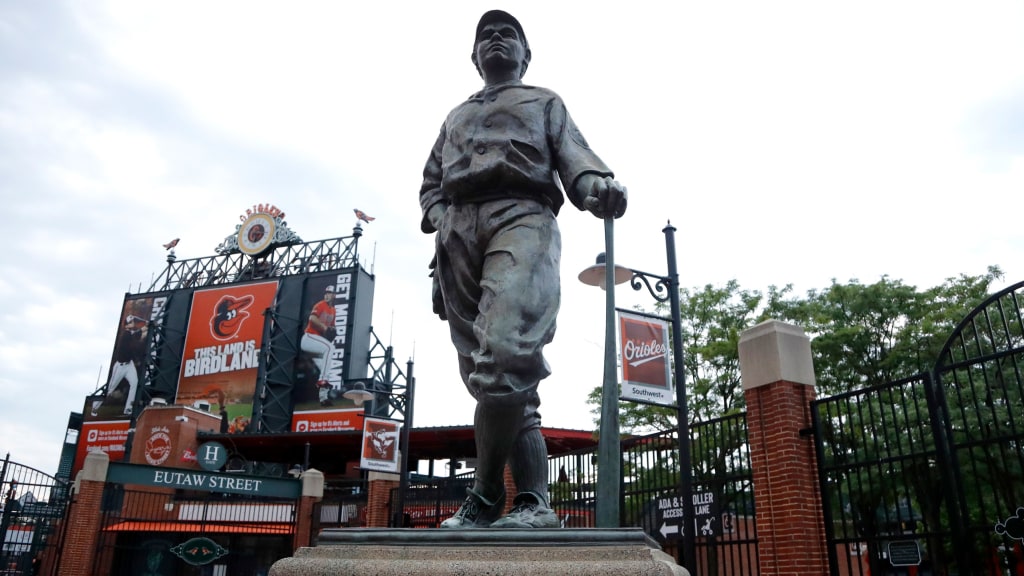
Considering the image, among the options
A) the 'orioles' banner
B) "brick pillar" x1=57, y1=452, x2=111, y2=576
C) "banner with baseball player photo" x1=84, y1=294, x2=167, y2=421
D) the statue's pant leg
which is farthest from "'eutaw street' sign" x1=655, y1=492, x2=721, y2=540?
"banner with baseball player photo" x1=84, y1=294, x2=167, y2=421

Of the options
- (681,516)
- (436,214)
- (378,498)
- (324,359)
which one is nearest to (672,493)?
(681,516)

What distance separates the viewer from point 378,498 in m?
21.7

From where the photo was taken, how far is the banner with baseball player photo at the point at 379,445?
1947cm

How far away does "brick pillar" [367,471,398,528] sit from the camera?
70.6 feet

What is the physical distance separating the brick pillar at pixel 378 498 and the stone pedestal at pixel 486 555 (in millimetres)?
19278

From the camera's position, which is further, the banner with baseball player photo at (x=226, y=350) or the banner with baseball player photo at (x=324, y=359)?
the banner with baseball player photo at (x=226, y=350)

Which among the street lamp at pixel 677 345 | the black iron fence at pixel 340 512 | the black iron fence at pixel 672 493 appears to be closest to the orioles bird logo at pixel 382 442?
the black iron fence at pixel 340 512

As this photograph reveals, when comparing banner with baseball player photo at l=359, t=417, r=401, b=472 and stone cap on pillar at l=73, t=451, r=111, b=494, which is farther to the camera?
stone cap on pillar at l=73, t=451, r=111, b=494

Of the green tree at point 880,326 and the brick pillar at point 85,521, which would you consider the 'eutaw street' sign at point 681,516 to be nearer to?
the green tree at point 880,326

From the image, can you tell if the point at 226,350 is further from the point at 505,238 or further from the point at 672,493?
the point at 505,238

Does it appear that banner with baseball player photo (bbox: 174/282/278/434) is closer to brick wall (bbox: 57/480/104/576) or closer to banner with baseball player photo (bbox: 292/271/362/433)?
banner with baseball player photo (bbox: 292/271/362/433)

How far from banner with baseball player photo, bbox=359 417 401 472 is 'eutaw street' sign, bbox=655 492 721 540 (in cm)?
951

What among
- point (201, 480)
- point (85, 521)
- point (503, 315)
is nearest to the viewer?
point (503, 315)

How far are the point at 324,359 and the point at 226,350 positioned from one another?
5632mm
